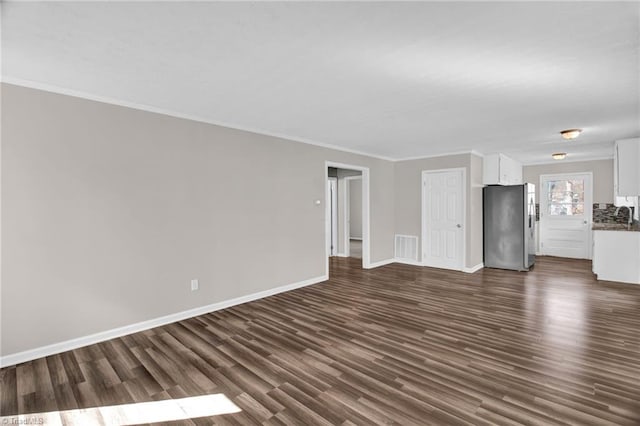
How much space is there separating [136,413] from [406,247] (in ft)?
20.1

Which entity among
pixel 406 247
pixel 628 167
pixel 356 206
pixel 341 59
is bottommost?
pixel 406 247

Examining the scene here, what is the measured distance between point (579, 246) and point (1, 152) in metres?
10.5

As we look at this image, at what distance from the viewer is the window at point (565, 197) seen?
7.70 m

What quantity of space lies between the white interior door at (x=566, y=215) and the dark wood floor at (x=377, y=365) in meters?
4.04

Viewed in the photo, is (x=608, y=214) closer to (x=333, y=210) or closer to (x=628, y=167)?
(x=628, y=167)

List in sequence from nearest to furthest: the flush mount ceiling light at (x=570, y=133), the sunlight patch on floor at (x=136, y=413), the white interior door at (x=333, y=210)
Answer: the sunlight patch on floor at (x=136, y=413) < the flush mount ceiling light at (x=570, y=133) < the white interior door at (x=333, y=210)

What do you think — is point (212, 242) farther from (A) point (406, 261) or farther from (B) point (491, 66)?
(A) point (406, 261)

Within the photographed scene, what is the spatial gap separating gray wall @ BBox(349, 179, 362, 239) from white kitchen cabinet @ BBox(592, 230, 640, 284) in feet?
21.5

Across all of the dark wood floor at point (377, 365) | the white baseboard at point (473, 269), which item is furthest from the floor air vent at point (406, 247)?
the dark wood floor at point (377, 365)

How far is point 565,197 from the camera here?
789cm

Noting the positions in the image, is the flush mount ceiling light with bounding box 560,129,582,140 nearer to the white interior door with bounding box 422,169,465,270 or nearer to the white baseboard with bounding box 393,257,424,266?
the white interior door with bounding box 422,169,465,270

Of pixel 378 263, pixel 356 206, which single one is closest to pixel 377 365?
pixel 378 263

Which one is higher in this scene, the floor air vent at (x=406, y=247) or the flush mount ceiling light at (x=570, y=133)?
the flush mount ceiling light at (x=570, y=133)

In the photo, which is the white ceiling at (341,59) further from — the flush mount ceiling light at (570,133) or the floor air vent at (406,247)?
the floor air vent at (406,247)
